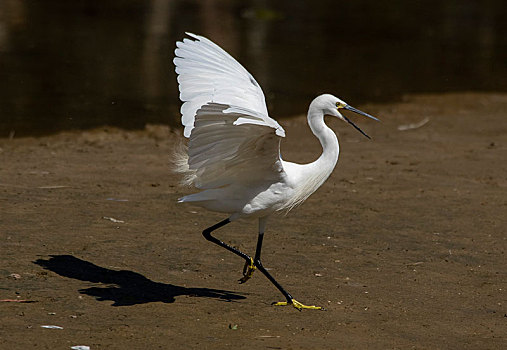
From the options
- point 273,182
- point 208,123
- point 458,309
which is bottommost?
point 458,309

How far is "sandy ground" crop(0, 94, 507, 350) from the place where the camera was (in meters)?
5.31

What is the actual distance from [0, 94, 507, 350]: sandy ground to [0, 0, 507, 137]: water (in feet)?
6.84

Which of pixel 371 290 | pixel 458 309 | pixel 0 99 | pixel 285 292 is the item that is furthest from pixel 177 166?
pixel 0 99

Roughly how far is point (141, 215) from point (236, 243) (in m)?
1.00

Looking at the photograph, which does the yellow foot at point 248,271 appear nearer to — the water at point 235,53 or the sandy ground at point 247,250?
the sandy ground at point 247,250

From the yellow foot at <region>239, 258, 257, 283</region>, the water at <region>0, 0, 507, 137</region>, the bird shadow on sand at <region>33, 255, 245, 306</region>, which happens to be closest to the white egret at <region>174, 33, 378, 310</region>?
the yellow foot at <region>239, 258, 257, 283</region>

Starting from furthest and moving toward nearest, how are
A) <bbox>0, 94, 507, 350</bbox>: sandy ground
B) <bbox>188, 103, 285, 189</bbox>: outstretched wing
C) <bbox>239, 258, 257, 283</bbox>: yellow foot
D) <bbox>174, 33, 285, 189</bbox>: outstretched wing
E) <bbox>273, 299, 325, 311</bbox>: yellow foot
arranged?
<bbox>239, 258, 257, 283</bbox>: yellow foot, <bbox>273, 299, 325, 311</bbox>: yellow foot, <bbox>0, 94, 507, 350</bbox>: sandy ground, <bbox>174, 33, 285, 189</bbox>: outstretched wing, <bbox>188, 103, 285, 189</bbox>: outstretched wing

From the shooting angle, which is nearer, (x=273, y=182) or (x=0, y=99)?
(x=273, y=182)

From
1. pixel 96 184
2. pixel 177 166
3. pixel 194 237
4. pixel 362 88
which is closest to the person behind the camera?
pixel 177 166

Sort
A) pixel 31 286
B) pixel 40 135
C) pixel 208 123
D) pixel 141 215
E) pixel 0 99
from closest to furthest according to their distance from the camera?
pixel 208 123 → pixel 31 286 → pixel 141 215 → pixel 40 135 → pixel 0 99

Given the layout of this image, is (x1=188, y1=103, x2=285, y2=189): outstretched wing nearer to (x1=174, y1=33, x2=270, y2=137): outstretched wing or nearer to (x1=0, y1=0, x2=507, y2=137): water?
(x1=174, y1=33, x2=270, y2=137): outstretched wing

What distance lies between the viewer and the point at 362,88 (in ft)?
49.1

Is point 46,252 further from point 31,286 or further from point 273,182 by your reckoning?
point 273,182

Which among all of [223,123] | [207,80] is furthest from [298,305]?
[207,80]
